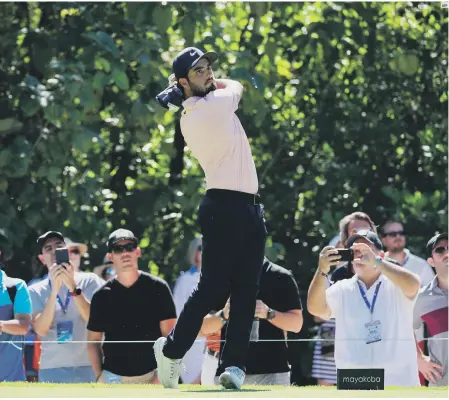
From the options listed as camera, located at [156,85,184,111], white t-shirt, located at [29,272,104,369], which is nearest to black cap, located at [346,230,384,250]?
camera, located at [156,85,184,111]

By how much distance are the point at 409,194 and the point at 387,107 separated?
4.94 feet

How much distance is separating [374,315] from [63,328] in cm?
283

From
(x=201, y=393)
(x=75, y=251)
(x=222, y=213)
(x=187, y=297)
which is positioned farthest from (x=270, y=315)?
(x=75, y=251)

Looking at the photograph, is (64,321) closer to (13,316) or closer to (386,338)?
(13,316)

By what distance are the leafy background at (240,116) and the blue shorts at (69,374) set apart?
7.38 ft

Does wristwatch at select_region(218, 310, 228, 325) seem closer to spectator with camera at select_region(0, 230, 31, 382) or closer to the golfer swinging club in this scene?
the golfer swinging club

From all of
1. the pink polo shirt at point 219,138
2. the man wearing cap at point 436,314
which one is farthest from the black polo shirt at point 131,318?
the pink polo shirt at point 219,138

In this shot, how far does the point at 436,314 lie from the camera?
947 centimetres

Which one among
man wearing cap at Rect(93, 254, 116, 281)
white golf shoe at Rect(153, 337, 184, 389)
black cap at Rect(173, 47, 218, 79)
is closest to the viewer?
black cap at Rect(173, 47, 218, 79)

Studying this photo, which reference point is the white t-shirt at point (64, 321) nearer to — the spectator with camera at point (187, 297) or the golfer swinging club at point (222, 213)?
the spectator with camera at point (187, 297)

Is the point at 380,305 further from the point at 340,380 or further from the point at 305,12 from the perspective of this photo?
the point at 305,12

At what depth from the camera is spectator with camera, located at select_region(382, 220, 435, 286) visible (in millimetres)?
11039

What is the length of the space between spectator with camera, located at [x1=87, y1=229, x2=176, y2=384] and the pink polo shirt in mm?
2361

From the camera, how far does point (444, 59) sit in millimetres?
14734
